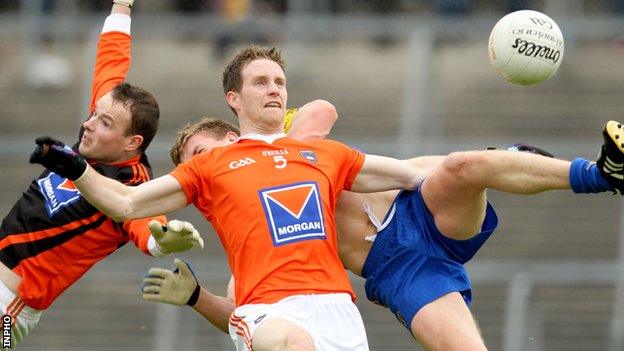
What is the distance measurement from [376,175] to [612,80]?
9825 mm

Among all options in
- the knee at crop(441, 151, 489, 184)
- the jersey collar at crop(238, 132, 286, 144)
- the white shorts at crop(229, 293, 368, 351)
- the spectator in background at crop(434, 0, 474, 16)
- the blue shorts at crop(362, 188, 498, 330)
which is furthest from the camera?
the spectator in background at crop(434, 0, 474, 16)

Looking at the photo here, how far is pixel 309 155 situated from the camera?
704 centimetres

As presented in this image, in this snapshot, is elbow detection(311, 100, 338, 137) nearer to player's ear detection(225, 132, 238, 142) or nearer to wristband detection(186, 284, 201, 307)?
player's ear detection(225, 132, 238, 142)

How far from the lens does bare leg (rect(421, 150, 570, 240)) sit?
263 inches

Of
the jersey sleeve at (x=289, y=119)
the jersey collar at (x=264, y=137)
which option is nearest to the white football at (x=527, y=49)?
the jersey sleeve at (x=289, y=119)

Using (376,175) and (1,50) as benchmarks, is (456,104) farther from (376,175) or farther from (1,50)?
(376,175)

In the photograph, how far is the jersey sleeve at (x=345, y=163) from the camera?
7.11 meters

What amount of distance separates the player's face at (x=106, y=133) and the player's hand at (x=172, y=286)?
2.28ft

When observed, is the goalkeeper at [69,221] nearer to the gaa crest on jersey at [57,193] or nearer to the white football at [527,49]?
the gaa crest on jersey at [57,193]

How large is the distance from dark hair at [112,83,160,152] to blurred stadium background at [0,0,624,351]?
6041mm

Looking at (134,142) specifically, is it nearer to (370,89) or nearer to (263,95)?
(263,95)

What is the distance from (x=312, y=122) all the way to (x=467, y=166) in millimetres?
1066

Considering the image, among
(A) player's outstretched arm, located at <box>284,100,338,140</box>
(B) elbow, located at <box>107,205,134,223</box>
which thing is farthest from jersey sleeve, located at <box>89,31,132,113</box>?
(B) elbow, located at <box>107,205,134,223</box>

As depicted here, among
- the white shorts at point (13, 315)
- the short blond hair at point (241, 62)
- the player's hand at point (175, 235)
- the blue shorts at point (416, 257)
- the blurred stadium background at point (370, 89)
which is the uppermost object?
the short blond hair at point (241, 62)
